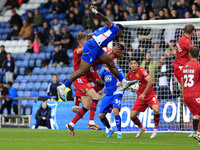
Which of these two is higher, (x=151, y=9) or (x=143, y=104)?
(x=151, y=9)

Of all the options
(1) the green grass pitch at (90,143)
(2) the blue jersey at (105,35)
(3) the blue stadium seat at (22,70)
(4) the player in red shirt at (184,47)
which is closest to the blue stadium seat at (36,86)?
(3) the blue stadium seat at (22,70)

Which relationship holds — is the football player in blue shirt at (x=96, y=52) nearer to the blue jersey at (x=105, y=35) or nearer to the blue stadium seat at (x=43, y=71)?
the blue jersey at (x=105, y=35)

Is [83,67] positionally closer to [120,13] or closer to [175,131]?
[175,131]

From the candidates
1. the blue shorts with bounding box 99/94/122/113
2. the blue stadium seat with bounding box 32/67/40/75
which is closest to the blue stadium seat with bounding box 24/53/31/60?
the blue stadium seat with bounding box 32/67/40/75

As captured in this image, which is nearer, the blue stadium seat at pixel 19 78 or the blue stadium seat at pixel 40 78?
the blue stadium seat at pixel 40 78

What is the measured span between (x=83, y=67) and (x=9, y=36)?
1615 cm

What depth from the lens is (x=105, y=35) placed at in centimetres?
977

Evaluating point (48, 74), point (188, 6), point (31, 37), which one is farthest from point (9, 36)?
point (188, 6)

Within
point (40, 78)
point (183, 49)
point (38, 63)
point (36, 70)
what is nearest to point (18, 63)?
point (38, 63)

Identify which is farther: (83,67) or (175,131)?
A: (175,131)

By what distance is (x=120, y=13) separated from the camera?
798 inches

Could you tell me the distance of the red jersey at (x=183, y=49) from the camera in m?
10.8

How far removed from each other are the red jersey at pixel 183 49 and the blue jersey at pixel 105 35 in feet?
6.13

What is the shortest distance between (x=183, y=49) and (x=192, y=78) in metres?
1.84
